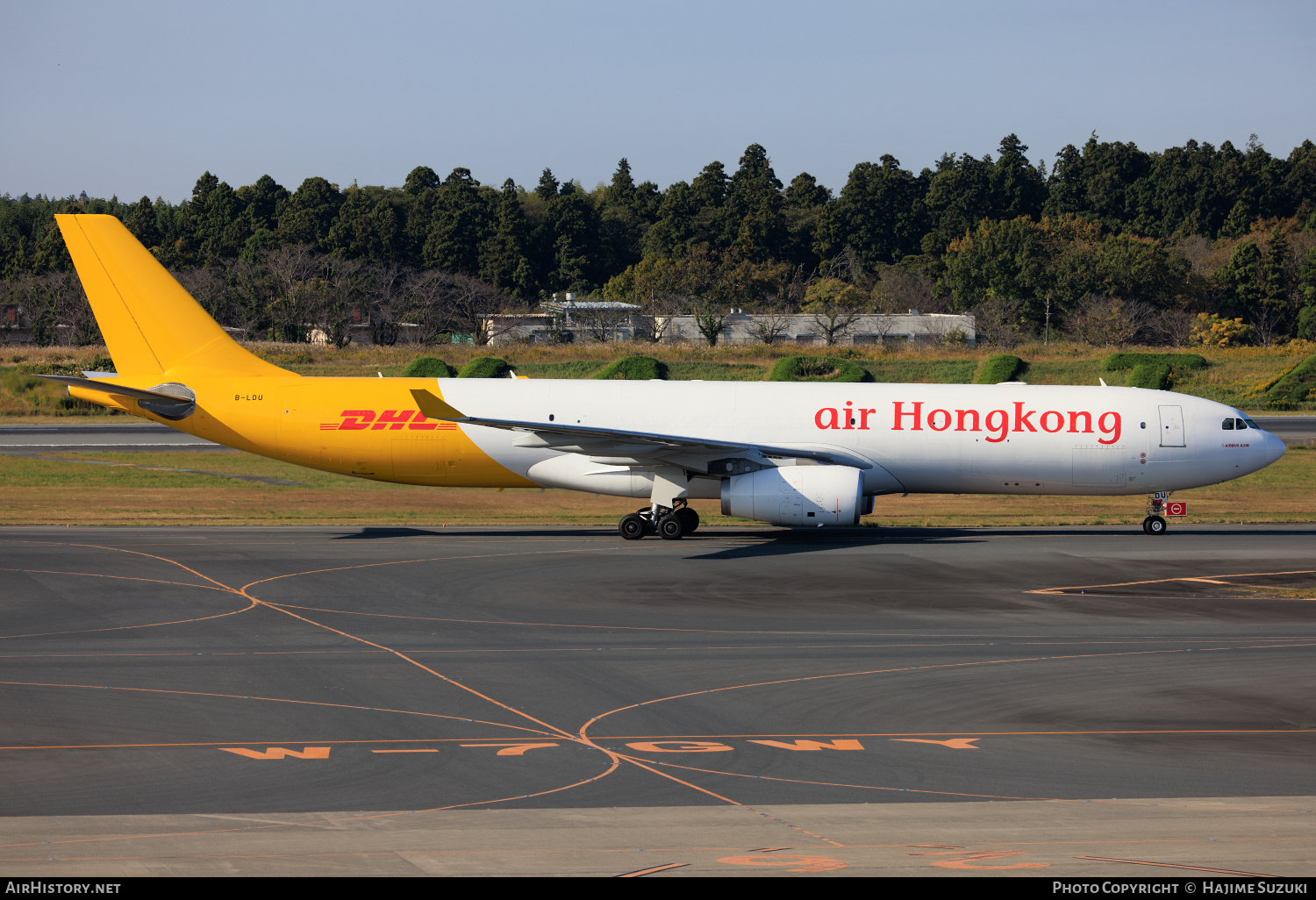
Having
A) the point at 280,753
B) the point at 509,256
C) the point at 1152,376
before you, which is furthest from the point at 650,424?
the point at 509,256

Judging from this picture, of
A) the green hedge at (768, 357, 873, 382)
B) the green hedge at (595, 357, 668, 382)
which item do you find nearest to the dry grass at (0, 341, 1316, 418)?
the green hedge at (768, 357, 873, 382)

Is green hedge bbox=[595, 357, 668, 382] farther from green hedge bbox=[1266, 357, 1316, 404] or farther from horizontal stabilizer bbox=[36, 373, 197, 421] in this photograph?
horizontal stabilizer bbox=[36, 373, 197, 421]

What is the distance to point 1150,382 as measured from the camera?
78562mm

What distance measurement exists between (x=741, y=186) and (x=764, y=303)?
1382 inches

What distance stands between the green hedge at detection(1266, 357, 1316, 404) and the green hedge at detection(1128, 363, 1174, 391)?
6.30 metres

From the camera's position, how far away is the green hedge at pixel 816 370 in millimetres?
77375

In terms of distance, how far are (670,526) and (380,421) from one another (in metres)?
8.67

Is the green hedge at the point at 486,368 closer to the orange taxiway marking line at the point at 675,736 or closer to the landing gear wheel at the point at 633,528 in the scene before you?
the landing gear wheel at the point at 633,528

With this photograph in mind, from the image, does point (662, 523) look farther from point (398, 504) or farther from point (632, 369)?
point (632, 369)

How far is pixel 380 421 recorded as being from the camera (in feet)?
110

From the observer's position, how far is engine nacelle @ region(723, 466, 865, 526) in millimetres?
30719

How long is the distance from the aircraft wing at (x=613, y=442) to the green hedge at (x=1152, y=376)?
52.4 meters

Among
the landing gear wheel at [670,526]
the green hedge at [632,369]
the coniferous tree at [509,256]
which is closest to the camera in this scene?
the landing gear wheel at [670,526]

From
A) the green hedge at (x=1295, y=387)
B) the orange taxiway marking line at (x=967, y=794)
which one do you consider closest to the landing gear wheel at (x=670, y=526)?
the orange taxiway marking line at (x=967, y=794)
